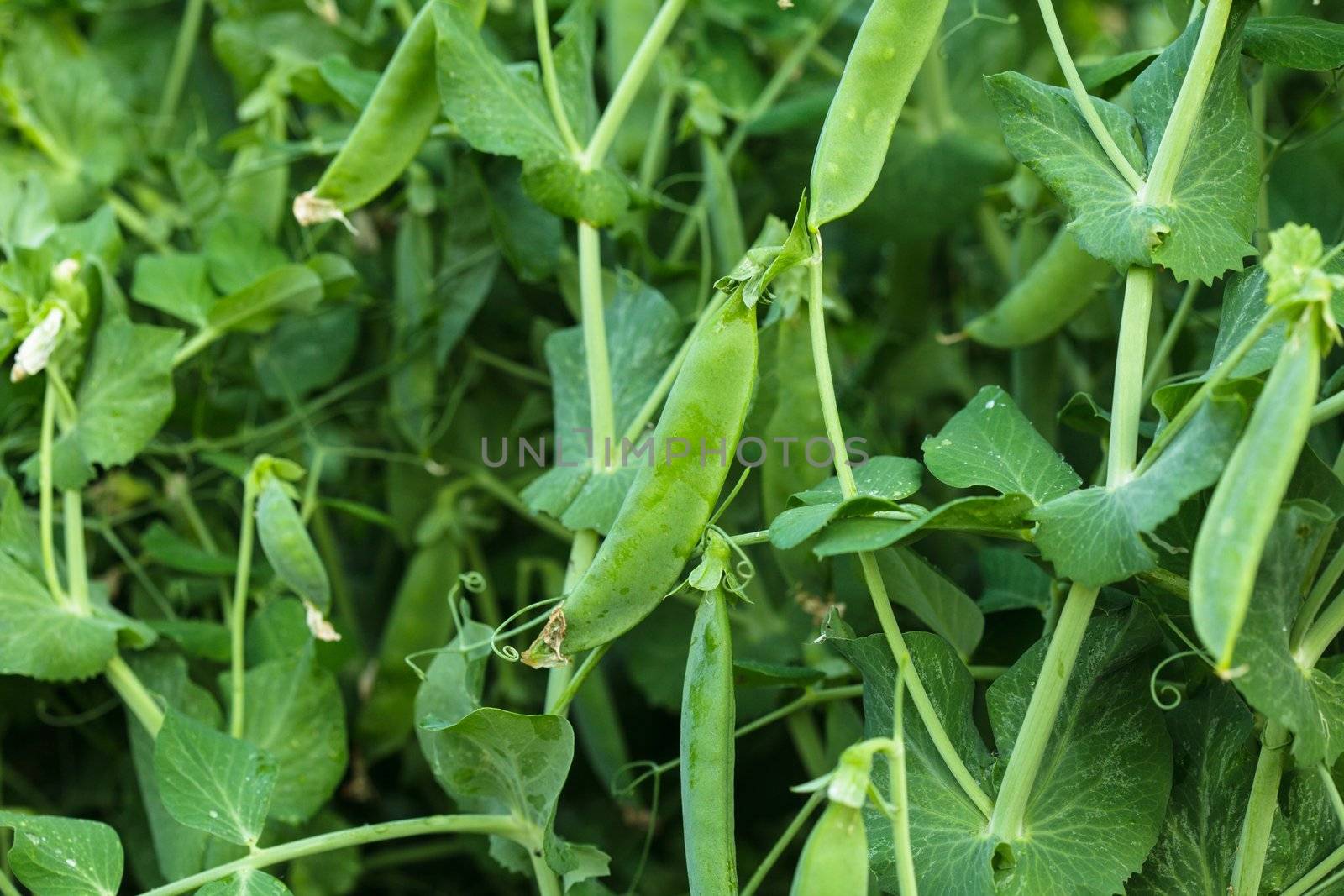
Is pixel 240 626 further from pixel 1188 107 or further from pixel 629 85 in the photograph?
pixel 1188 107

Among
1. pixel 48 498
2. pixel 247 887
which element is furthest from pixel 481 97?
pixel 247 887

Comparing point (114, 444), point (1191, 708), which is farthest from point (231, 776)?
point (1191, 708)

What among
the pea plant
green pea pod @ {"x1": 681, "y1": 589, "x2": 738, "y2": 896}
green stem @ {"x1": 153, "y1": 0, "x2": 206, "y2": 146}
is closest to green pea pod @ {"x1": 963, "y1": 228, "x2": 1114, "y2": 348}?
the pea plant

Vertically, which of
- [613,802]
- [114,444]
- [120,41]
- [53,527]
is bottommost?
[613,802]

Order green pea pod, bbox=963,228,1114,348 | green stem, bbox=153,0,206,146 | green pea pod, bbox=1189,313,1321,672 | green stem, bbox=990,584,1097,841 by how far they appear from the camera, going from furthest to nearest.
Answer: green stem, bbox=153,0,206,146
green pea pod, bbox=963,228,1114,348
green stem, bbox=990,584,1097,841
green pea pod, bbox=1189,313,1321,672

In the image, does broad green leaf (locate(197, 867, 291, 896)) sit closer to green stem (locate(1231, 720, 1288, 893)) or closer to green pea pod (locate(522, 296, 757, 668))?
green pea pod (locate(522, 296, 757, 668))

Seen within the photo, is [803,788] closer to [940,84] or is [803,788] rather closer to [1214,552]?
[1214,552]

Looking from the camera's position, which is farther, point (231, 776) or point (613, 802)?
point (613, 802)
